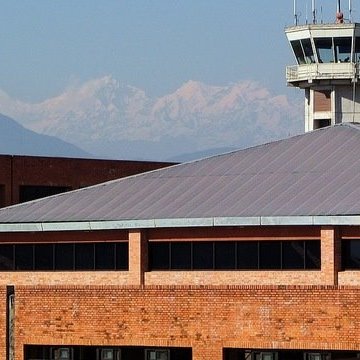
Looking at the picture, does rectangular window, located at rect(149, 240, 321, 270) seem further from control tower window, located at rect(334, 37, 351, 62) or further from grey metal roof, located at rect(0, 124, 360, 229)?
control tower window, located at rect(334, 37, 351, 62)

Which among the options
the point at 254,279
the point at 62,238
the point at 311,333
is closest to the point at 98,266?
the point at 62,238

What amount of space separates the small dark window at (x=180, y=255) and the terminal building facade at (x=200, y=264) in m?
0.04

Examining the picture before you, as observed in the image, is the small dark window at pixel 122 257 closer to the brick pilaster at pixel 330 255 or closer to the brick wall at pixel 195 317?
the brick wall at pixel 195 317

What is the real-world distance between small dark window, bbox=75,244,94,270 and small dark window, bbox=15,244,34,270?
7.32 ft

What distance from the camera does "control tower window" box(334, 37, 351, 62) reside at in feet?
409

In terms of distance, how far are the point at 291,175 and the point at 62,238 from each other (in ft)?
30.7

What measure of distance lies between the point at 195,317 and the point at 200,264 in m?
4.71

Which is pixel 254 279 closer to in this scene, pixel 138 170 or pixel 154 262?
pixel 154 262

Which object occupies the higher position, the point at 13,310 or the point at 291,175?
the point at 291,175

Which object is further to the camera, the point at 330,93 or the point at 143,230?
the point at 330,93

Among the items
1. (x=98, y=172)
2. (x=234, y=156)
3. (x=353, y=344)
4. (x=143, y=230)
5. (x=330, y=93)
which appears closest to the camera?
(x=353, y=344)

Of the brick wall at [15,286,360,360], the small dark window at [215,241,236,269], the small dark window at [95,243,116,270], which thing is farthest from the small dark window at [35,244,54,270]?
the small dark window at [215,241,236,269]

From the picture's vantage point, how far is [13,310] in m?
63.2

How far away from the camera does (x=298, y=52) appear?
126500mm
